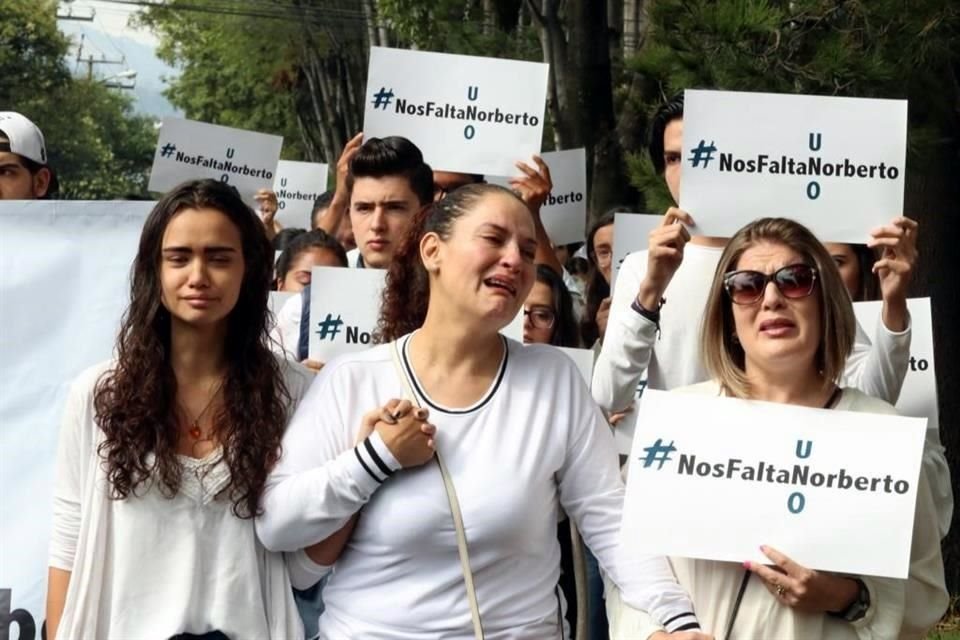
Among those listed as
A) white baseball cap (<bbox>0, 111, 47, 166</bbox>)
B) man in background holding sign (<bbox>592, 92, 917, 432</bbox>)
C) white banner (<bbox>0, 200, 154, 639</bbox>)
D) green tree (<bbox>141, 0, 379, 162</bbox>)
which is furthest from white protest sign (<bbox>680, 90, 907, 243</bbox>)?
green tree (<bbox>141, 0, 379, 162</bbox>)

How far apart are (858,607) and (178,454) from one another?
5.14 ft

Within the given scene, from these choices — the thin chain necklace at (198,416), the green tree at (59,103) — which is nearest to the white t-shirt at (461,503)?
the thin chain necklace at (198,416)

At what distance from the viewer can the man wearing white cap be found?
6652mm

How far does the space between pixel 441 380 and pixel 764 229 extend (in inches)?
33.7

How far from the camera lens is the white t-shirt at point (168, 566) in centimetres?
407

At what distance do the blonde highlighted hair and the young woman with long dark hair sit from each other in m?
1.01

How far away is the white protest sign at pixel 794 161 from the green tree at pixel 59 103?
43943 mm

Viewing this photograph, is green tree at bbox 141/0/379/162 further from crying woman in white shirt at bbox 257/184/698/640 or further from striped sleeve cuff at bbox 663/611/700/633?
striped sleeve cuff at bbox 663/611/700/633

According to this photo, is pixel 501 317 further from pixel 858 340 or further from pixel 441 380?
pixel 858 340

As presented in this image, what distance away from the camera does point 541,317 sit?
6.19 metres

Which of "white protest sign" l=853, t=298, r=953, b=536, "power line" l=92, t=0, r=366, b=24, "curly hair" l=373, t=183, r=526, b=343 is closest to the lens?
"curly hair" l=373, t=183, r=526, b=343

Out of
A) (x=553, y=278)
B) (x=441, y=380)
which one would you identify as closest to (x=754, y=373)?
(x=441, y=380)

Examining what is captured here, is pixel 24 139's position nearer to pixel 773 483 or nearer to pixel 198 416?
pixel 198 416

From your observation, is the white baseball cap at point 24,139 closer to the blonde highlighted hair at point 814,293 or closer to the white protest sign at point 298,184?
the blonde highlighted hair at point 814,293
